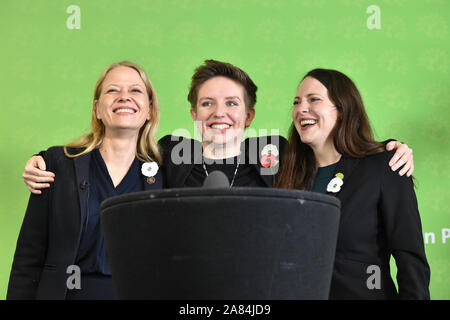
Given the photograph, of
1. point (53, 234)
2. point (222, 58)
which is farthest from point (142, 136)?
point (222, 58)

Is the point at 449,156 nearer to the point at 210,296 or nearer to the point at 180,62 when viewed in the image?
the point at 180,62

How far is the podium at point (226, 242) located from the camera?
776 mm

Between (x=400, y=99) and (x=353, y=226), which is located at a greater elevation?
(x=400, y=99)

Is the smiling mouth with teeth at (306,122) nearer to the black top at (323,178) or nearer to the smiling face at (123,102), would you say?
the black top at (323,178)

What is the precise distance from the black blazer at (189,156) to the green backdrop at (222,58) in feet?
2.48

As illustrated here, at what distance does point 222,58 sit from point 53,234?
1419 mm

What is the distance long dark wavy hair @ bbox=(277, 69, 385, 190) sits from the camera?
1.82 metres

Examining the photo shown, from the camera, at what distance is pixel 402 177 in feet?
5.57

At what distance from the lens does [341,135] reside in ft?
6.07

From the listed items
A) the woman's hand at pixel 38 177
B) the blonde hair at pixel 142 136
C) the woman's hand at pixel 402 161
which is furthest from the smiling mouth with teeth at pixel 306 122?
the woman's hand at pixel 38 177

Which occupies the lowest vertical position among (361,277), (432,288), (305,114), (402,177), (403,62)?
(432,288)

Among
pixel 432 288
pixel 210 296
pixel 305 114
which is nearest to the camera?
pixel 210 296

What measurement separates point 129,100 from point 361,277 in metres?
0.87
